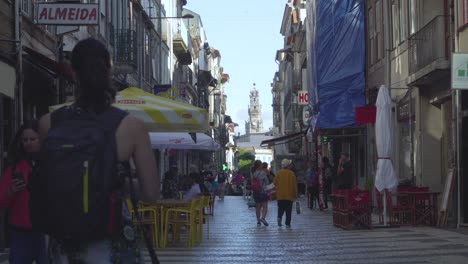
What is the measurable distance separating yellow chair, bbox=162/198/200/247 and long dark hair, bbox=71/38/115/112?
1084cm

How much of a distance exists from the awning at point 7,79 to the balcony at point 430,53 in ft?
30.8

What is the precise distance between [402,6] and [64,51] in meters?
9.61

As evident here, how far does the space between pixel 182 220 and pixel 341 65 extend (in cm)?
1691

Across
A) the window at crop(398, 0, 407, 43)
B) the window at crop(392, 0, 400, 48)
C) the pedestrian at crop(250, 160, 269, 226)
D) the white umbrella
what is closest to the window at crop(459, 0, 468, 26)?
the white umbrella

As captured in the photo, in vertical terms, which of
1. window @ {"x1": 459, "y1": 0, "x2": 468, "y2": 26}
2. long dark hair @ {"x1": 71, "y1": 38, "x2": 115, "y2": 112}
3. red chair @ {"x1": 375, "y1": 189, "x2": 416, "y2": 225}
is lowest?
red chair @ {"x1": 375, "y1": 189, "x2": 416, "y2": 225}

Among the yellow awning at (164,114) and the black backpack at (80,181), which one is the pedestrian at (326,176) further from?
the black backpack at (80,181)

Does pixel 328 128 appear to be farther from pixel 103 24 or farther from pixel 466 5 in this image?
pixel 466 5

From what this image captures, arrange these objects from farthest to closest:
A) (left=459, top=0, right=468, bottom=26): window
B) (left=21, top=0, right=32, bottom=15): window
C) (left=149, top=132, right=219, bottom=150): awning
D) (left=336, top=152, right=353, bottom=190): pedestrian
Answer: (left=336, top=152, right=353, bottom=190): pedestrian, (left=149, top=132, right=219, bottom=150): awning, (left=459, top=0, right=468, bottom=26): window, (left=21, top=0, right=32, bottom=15): window

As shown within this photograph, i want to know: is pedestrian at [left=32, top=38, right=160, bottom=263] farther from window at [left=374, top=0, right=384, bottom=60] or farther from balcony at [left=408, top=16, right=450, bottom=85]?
window at [left=374, top=0, right=384, bottom=60]

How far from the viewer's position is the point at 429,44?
20.2 meters

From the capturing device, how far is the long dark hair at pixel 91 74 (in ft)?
12.9

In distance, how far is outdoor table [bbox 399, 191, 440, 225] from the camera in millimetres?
18766

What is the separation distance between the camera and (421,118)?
22.3m

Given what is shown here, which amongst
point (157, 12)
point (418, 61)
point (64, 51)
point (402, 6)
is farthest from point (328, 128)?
point (157, 12)
